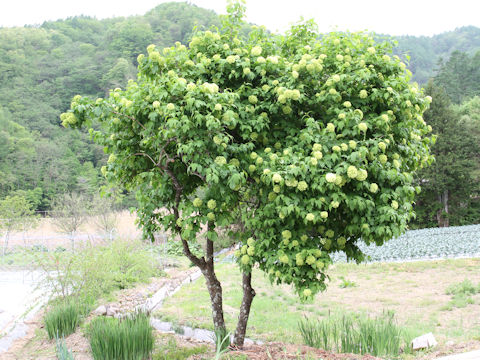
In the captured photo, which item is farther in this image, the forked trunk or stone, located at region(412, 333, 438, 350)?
the forked trunk

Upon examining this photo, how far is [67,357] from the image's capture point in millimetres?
3717

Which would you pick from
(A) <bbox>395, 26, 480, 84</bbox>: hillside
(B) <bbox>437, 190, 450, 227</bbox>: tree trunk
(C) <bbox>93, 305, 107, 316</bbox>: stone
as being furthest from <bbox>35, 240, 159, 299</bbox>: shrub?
(A) <bbox>395, 26, 480, 84</bbox>: hillside

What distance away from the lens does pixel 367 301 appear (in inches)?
332

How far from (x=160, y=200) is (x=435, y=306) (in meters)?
5.96

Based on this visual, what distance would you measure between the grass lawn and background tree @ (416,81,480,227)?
1438 centimetres

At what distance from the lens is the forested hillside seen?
34.5 meters

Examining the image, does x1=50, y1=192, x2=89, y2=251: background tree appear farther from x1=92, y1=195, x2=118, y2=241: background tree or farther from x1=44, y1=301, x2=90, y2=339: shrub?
x1=44, y1=301, x2=90, y2=339: shrub

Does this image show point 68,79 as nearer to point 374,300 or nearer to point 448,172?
point 448,172

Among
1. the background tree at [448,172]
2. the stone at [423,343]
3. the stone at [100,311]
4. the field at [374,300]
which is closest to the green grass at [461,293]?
the field at [374,300]

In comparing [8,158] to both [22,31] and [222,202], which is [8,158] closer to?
[22,31]

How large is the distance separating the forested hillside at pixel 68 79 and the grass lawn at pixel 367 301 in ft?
53.8

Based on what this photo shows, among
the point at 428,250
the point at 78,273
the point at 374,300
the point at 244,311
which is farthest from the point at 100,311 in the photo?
the point at 428,250

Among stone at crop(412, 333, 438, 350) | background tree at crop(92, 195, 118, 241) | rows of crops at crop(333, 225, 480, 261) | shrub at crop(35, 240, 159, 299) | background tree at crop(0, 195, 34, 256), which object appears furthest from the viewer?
background tree at crop(92, 195, 118, 241)


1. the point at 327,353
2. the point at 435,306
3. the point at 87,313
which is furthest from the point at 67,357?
the point at 435,306
